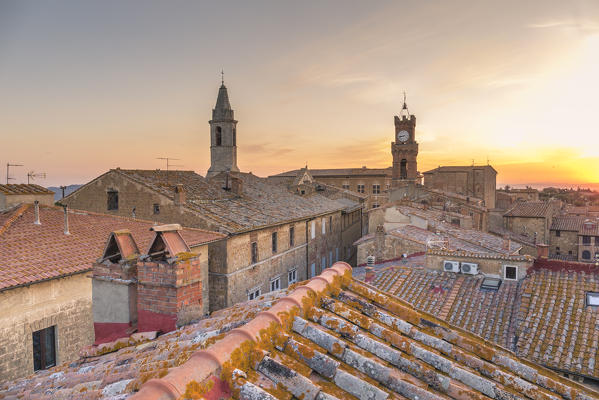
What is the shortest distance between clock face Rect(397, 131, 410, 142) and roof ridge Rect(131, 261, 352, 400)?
49116mm

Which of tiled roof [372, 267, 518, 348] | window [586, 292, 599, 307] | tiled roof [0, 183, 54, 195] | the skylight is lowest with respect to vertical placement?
tiled roof [372, 267, 518, 348]

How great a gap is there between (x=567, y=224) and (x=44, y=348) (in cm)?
4570

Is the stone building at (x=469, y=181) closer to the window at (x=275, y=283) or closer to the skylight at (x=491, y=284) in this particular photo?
the window at (x=275, y=283)

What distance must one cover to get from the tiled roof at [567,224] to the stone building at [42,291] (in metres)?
41.4

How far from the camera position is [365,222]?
136ft

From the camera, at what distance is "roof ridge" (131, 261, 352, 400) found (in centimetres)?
236

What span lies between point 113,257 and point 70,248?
8068 mm

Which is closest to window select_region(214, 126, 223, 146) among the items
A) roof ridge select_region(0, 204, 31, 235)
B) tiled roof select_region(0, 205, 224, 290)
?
tiled roof select_region(0, 205, 224, 290)

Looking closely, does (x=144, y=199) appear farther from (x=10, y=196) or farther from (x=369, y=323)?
(x=369, y=323)

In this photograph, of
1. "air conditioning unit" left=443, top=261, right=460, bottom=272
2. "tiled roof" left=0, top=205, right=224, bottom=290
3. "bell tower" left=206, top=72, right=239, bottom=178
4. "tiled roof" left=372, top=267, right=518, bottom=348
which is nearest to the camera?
"tiled roof" left=0, top=205, right=224, bottom=290

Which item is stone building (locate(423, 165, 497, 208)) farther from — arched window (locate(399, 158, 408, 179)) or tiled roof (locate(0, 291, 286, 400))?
tiled roof (locate(0, 291, 286, 400))

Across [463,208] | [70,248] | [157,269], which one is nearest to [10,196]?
[70,248]

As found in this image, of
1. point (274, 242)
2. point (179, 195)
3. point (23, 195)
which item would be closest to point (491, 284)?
point (274, 242)

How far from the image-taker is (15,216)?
13.3m
